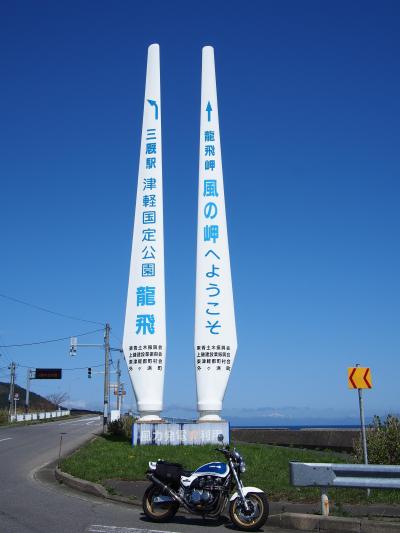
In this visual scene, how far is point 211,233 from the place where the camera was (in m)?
24.2

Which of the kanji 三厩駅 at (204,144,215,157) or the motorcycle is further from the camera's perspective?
the kanji 三厩駅 at (204,144,215,157)

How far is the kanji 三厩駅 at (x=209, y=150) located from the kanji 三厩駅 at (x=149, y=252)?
15.1ft

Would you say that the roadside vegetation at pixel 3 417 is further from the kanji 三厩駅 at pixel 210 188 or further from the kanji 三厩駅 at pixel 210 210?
the kanji 三厩駅 at pixel 210 188

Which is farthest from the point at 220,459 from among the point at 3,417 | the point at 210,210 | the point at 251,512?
the point at 3,417

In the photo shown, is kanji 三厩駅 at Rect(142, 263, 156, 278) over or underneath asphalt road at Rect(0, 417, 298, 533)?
over

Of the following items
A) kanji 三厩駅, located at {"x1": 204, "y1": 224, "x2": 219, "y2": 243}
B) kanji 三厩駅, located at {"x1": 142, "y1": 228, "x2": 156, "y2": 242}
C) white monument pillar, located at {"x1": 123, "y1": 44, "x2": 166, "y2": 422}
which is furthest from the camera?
kanji 三厩駅, located at {"x1": 142, "y1": 228, "x2": 156, "y2": 242}

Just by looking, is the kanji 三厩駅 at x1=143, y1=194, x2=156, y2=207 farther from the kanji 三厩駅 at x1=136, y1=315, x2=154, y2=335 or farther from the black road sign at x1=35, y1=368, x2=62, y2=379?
the black road sign at x1=35, y1=368, x2=62, y2=379

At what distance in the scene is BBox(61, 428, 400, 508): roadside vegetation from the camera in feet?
38.5

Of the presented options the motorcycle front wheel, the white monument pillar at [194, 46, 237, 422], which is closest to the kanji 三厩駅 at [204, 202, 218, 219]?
the white monument pillar at [194, 46, 237, 422]

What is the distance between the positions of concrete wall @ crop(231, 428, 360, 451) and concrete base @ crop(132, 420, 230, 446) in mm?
5291

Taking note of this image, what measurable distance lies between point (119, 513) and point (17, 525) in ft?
6.64

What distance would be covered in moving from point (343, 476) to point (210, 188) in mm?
16363

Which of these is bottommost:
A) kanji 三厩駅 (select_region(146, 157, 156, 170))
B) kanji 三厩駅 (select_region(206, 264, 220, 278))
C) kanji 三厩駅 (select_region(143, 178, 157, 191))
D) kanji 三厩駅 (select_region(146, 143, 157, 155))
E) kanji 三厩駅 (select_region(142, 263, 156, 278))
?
kanji 三厩駅 (select_region(206, 264, 220, 278))

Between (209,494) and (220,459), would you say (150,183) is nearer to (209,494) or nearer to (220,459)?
(220,459)
